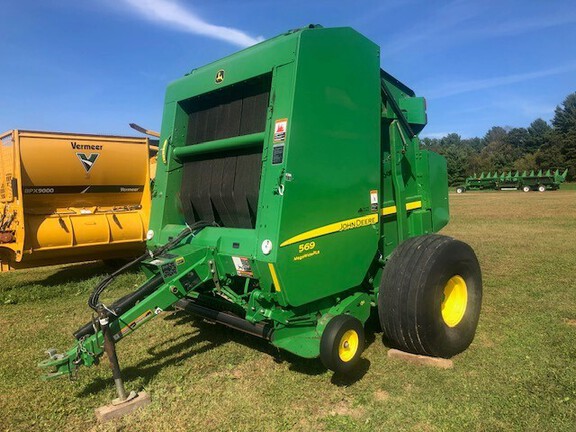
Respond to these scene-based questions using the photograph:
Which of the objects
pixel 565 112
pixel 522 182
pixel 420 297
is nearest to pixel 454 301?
pixel 420 297

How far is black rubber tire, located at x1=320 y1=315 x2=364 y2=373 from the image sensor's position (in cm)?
348

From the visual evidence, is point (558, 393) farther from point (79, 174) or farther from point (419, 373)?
point (79, 174)

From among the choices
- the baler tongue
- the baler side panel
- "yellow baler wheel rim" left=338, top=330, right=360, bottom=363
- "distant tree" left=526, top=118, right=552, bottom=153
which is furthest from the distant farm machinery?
the baler tongue

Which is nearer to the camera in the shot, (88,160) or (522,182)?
(88,160)

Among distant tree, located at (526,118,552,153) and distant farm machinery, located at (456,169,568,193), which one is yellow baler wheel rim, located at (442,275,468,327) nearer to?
distant farm machinery, located at (456,169,568,193)

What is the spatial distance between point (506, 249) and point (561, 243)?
1.66m

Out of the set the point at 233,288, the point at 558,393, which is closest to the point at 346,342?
the point at 233,288

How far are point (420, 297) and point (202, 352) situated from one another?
221cm

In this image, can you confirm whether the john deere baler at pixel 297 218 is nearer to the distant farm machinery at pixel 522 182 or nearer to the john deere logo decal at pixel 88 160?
the john deere logo decal at pixel 88 160

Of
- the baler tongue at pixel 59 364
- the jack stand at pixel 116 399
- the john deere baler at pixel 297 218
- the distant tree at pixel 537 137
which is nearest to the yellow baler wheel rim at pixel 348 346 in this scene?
the john deere baler at pixel 297 218

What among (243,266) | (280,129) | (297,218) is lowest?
(243,266)

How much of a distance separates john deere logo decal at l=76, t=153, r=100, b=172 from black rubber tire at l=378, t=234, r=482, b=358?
609cm

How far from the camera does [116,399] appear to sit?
3.41 m

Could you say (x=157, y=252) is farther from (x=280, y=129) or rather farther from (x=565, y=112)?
(x=565, y=112)
